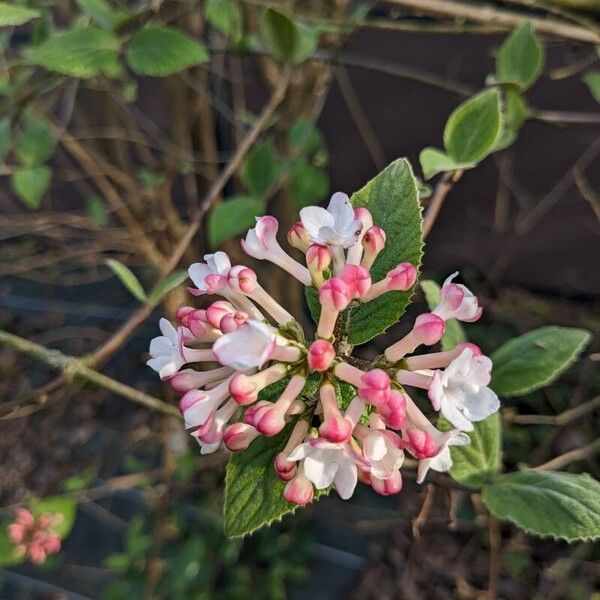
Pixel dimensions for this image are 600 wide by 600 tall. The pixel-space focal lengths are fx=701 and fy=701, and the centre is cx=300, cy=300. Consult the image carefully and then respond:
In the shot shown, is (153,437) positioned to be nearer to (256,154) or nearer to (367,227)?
(256,154)

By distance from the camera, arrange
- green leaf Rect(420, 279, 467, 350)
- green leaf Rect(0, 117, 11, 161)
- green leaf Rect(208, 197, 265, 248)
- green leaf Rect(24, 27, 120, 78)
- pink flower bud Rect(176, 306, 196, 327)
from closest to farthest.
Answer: pink flower bud Rect(176, 306, 196, 327) → green leaf Rect(420, 279, 467, 350) → green leaf Rect(24, 27, 120, 78) → green leaf Rect(208, 197, 265, 248) → green leaf Rect(0, 117, 11, 161)

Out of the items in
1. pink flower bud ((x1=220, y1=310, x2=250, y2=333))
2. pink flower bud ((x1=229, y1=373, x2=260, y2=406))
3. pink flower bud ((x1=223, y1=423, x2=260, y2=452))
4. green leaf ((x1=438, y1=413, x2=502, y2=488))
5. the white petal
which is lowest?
green leaf ((x1=438, y1=413, x2=502, y2=488))

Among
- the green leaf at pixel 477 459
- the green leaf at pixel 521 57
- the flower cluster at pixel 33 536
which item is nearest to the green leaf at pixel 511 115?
the green leaf at pixel 521 57

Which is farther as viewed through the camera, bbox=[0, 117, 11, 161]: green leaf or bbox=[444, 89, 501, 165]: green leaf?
bbox=[0, 117, 11, 161]: green leaf

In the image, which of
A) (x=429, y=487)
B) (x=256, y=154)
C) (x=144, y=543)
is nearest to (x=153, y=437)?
(x=144, y=543)

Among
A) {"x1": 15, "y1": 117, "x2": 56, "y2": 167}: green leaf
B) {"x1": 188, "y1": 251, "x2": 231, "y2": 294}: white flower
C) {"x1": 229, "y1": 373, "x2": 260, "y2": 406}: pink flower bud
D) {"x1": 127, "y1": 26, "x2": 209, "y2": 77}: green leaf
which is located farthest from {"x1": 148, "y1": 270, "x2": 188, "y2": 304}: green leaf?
{"x1": 15, "y1": 117, "x2": 56, "y2": 167}: green leaf

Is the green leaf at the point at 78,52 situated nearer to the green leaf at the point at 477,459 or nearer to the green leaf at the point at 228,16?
the green leaf at the point at 228,16

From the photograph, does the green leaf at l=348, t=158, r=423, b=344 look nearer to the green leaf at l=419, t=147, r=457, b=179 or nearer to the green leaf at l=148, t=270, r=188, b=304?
the green leaf at l=419, t=147, r=457, b=179
